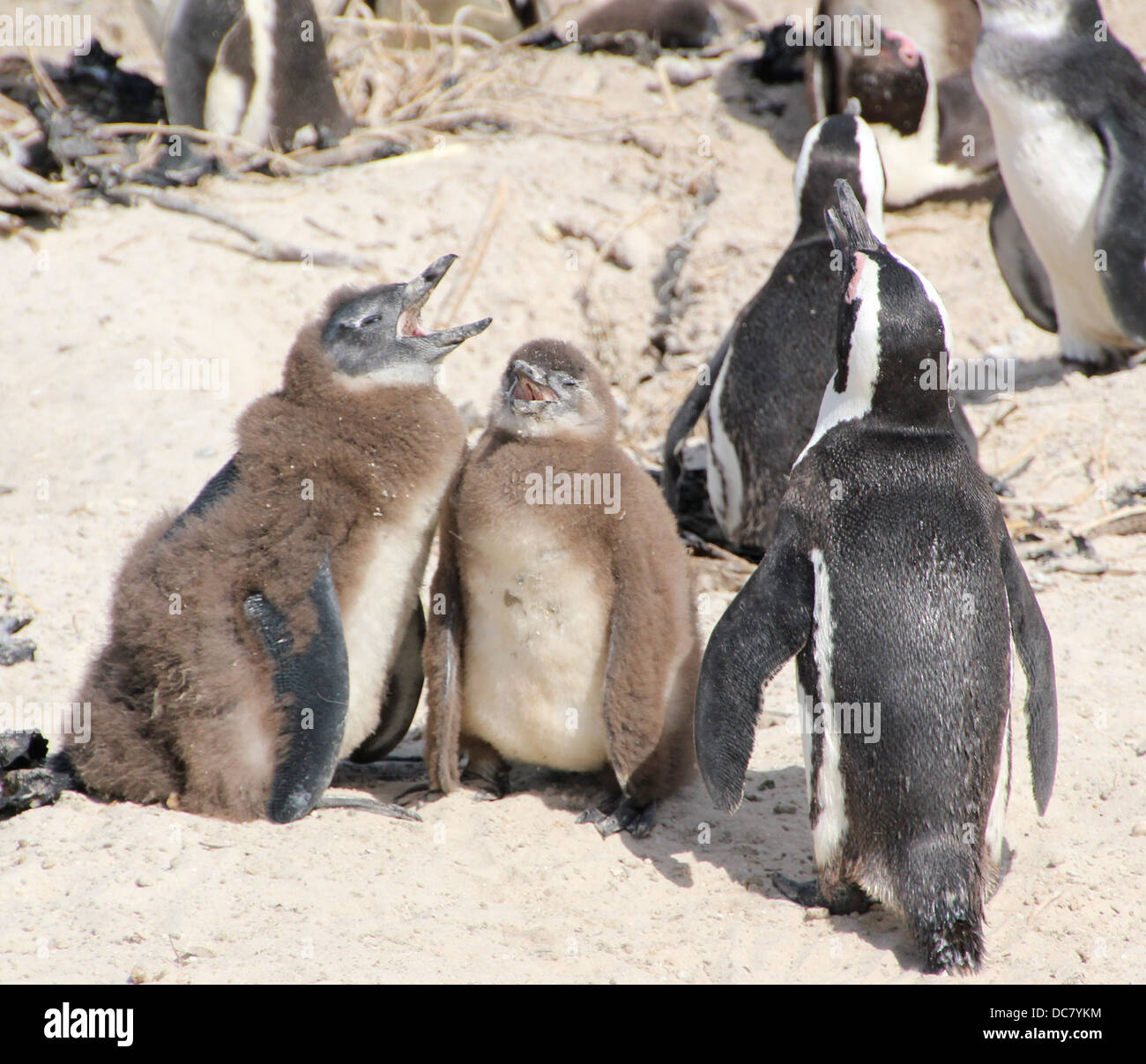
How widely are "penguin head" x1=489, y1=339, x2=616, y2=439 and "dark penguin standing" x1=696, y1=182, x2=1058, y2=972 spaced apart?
555 mm

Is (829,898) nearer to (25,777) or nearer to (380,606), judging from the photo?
(380,606)

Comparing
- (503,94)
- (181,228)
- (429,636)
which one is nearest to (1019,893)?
(429,636)

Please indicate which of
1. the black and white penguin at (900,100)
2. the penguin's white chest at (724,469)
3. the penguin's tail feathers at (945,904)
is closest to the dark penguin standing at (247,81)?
the black and white penguin at (900,100)

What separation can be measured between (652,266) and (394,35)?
9.62ft

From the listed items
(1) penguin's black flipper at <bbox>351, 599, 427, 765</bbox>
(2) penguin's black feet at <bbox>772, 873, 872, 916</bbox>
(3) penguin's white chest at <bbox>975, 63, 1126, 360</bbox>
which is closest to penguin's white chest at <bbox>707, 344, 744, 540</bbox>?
(1) penguin's black flipper at <bbox>351, 599, 427, 765</bbox>

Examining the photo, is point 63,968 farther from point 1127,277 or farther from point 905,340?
point 1127,277

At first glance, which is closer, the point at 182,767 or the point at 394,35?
the point at 182,767

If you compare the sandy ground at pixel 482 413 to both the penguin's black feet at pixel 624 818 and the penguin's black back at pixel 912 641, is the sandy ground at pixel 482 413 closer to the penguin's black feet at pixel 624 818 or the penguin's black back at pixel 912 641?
the penguin's black feet at pixel 624 818

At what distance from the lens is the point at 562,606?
2.91 m

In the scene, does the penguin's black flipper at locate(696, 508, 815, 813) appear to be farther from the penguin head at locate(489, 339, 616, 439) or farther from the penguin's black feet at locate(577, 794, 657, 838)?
the penguin head at locate(489, 339, 616, 439)

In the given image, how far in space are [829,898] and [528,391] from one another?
126cm

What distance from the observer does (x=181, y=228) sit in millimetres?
5828

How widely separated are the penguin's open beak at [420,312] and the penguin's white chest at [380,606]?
35 centimetres

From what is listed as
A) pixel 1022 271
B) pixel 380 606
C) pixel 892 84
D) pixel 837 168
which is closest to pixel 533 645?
pixel 380 606
